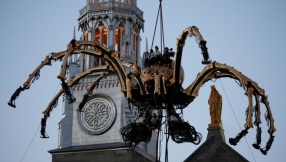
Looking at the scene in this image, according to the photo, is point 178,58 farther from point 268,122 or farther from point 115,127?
point 115,127

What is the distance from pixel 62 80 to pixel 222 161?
878 inches

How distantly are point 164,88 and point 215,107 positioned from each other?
66.5 ft

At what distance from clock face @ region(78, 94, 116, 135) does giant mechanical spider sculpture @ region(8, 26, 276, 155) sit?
3472 cm

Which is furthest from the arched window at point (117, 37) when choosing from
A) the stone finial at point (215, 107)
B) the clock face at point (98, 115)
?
the stone finial at point (215, 107)

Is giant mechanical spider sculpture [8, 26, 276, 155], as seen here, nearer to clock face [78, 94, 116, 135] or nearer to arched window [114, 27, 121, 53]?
clock face [78, 94, 116, 135]

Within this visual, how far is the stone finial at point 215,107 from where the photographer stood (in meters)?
34.4

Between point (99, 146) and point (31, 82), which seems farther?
point (99, 146)

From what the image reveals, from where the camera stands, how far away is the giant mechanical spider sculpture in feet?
45.8

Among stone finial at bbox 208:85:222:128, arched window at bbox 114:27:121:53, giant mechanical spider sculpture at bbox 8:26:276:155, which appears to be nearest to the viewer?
giant mechanical spider sculpture at bbox 8:26:276:155

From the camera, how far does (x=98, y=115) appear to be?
5091cm

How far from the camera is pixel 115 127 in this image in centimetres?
4978

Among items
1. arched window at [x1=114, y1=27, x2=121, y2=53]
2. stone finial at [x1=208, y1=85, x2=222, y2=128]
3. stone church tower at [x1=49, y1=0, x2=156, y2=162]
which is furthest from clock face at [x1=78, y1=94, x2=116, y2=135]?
stone finial at [x1=208, y1=85, x2=222, y2=128]

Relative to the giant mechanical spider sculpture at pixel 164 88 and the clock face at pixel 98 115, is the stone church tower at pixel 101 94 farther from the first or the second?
the giant mechanical spider sculpture at pixel 164 88

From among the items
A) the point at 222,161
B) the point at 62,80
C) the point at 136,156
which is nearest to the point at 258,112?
the point at 62,80
